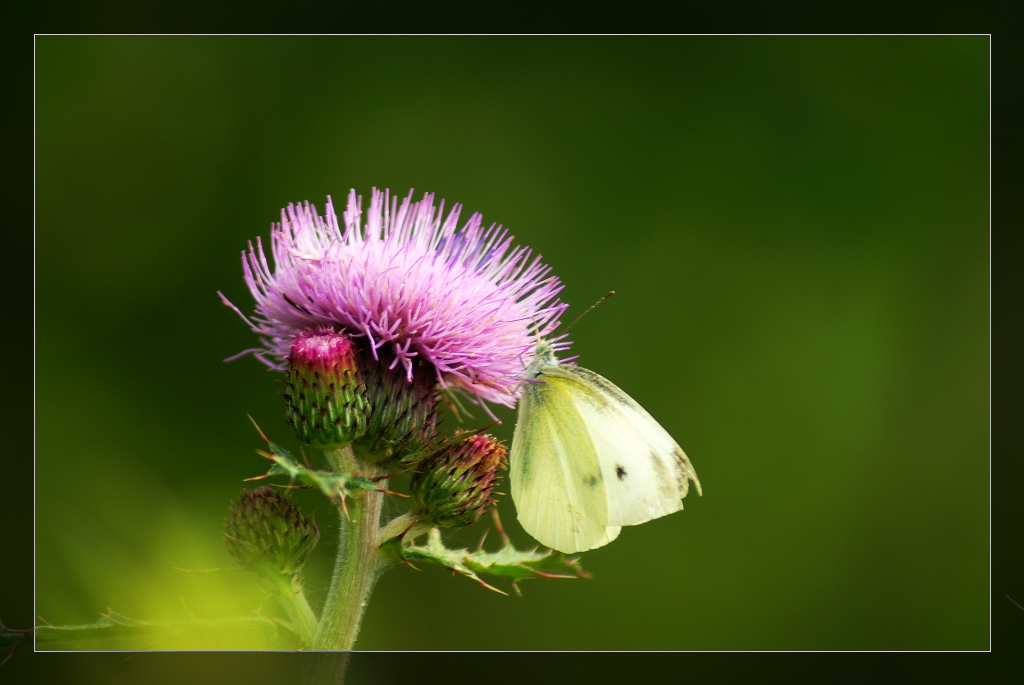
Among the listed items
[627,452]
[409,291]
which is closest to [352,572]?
[409,291]

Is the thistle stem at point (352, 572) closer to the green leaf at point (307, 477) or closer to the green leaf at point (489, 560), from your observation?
the green leaf at point (489, 560)

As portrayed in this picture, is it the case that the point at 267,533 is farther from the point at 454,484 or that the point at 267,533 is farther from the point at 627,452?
the point at 627,452

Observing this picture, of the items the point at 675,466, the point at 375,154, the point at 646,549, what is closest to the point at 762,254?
the point at 646,549

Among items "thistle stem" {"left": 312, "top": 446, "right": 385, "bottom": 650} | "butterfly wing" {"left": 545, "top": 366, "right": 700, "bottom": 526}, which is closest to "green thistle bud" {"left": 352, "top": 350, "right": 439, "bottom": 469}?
"thistle stem" {"left": 312, "top": 446, "right": 385, "bottom": 650}

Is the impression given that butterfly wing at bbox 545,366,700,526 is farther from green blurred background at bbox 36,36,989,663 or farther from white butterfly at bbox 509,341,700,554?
green blurred background at bbox 36,36,989,663

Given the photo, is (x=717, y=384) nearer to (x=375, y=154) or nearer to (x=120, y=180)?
(x=375, y=154)
